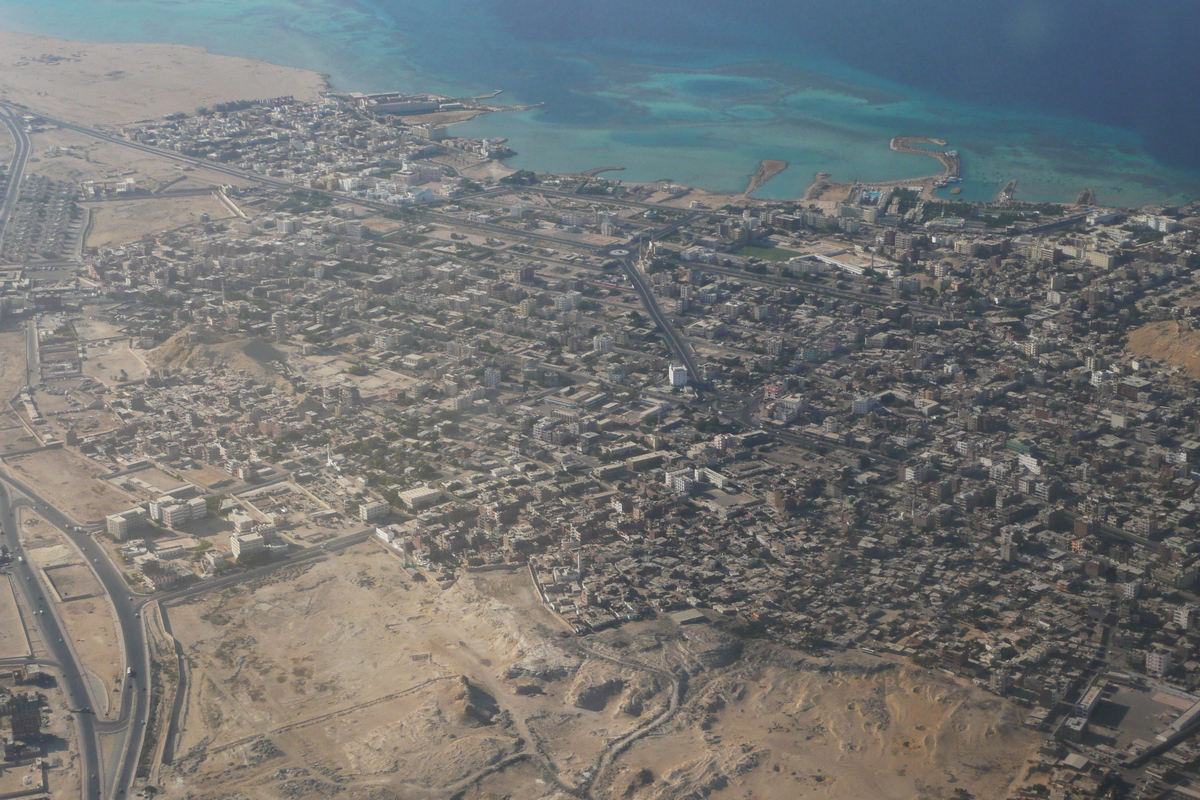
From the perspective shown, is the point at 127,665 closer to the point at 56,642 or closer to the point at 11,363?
the point at 56,642

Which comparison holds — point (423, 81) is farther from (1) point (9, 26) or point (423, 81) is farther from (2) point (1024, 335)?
(2) point (1024, 335)

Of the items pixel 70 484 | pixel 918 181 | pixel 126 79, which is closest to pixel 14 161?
pixel 126 79

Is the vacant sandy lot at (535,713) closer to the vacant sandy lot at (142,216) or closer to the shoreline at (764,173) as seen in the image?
the vacant sandy lot at (142,216)

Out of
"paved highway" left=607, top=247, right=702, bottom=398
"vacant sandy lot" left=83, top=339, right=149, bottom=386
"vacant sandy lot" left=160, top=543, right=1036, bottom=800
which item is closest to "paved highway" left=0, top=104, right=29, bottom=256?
"vacant sandy lot" left=83, top=339, right=149, bottom=386

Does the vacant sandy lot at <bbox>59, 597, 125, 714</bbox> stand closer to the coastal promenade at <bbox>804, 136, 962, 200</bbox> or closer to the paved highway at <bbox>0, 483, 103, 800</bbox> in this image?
the paved highway at <bbox>0, 483, 103, 800</bbox>

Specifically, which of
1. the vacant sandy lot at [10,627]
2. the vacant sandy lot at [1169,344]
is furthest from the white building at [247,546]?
the vacant sandy lot at [1169,344]

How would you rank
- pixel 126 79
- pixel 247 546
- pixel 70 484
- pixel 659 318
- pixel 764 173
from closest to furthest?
pixel 247 546
pixel 70 484
pixel 659 318
pixel 764 173
pixel 126 79
